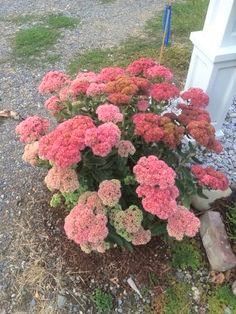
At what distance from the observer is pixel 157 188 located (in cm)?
185

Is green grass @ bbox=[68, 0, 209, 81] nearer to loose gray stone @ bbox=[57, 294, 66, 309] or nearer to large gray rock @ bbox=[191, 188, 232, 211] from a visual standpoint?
large gray rock @ bbox=[191, 188, 232, 211]

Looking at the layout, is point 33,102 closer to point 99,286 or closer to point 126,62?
point 126,62

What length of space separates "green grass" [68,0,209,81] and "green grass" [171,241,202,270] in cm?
213

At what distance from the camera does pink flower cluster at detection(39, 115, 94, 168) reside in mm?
1775

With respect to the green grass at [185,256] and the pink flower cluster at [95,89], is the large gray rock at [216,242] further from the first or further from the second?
the pink flower cluster at [95,89]

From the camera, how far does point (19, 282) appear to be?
233 cm

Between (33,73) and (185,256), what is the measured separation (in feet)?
8.63

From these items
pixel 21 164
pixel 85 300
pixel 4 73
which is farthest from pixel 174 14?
pixel 85 300

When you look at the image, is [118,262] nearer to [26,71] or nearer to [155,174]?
[155,174]

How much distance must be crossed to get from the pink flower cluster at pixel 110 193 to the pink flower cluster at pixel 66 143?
0.23m

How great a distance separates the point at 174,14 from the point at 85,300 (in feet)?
13.6

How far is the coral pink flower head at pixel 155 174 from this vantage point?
180 cm

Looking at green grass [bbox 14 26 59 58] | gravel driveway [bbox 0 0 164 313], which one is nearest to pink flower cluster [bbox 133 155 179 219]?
gravel driveway [bbox 0 0 164 313]

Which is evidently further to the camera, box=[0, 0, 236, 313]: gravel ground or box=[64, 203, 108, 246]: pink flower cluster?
box=[0, 0, 236, 313]: gravel ground
